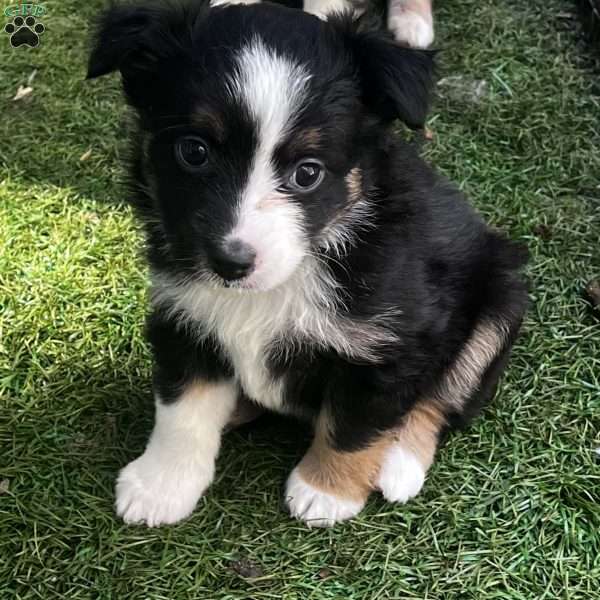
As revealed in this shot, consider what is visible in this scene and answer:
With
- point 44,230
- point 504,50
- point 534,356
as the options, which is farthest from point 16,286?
point 504,50

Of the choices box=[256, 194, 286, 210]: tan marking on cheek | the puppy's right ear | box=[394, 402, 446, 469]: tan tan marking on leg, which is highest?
the puppy's right ear

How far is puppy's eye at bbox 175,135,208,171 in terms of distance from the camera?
2375 millimetres

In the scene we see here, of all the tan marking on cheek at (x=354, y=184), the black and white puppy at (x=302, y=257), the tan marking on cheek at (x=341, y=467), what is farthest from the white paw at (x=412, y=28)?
the tan marking on cheek at (x=341, y=467)

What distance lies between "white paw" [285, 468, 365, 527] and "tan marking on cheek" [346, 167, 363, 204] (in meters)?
1.11

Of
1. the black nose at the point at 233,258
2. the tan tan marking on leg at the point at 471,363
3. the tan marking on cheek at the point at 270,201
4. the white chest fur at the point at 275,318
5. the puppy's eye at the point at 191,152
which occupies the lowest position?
the tan tan marking on leg at the point at 471,363

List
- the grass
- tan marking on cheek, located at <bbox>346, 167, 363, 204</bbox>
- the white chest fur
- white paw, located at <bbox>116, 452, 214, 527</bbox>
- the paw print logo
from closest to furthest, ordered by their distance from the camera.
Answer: tan marking on cheek, located at <bbox>346, 167, 363, 204</bbox>
the white chest fur
the grass
white paw, located at <bbox>116, 452, 214, 527</bbox>
the paw print logo

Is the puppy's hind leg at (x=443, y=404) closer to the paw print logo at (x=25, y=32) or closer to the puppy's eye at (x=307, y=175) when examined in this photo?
the puppy's eye at (x=307, y=175)

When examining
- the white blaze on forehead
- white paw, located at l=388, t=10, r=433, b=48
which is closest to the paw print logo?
white paw, located at l=388, t=10, r=433, b=48

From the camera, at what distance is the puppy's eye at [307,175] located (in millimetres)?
2395

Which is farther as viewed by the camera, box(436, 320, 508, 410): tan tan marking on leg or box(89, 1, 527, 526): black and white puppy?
box(436, 320, 508, 410): tan tan marking on leg

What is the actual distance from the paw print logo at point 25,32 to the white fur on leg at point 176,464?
3.12m

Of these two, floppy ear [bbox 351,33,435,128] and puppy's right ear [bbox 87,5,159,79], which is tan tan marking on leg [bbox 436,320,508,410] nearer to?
floppy ear [bbox 351,33,435,128]

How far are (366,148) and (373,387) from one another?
30.8 inches

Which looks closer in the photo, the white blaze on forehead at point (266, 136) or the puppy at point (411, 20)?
the white blaze on forehead at point (266, 136)
